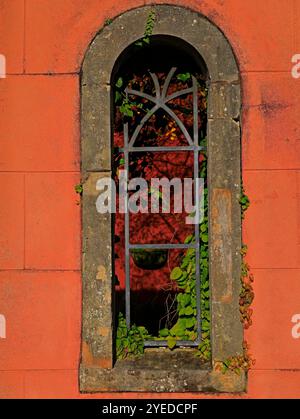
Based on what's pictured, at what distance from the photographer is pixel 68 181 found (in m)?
4.47

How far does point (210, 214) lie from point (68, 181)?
108 centimetres

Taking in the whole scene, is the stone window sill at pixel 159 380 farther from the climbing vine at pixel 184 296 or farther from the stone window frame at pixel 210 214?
the climbing vine at pixel 184 296

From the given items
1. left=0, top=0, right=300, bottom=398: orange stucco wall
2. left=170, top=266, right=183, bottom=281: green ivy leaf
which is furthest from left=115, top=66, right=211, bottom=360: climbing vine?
left=0, top=0, right=300, bottom=398: orange stucco wall

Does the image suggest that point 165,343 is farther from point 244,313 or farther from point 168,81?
point 168,81

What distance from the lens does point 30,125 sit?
449 centimetres

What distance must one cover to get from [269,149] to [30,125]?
1789 mm

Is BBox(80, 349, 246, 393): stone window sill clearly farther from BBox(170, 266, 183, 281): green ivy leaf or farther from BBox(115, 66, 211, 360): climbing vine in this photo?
BBox(170, 266, 183, 281): green ivy leaf

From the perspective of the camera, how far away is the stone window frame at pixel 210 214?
4.38 m

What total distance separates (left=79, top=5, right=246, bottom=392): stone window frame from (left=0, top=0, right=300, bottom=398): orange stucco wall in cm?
9

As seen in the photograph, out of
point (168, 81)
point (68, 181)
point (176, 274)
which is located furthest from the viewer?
point (168, 81)

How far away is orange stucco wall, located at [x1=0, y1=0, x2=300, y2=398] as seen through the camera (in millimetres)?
4395

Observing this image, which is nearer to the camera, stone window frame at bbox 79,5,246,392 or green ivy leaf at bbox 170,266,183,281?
stone window frame at bbox 79,5,246,392

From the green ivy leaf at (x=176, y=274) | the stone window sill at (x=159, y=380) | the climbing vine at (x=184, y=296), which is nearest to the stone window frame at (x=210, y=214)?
the stone window sill at (x=159, y=380)

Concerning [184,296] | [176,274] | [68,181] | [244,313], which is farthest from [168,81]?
[244,313]
